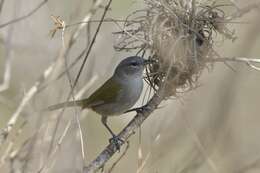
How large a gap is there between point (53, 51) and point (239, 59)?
5.56 meters

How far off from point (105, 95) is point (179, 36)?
1.95m

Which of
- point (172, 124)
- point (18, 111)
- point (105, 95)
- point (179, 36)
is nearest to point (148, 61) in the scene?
point (179, 36)

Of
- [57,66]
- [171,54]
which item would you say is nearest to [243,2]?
[171,54]

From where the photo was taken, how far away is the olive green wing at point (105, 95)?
5449 millimetres

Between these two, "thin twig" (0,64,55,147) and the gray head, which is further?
the gray head

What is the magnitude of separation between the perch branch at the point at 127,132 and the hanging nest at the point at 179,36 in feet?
0.31

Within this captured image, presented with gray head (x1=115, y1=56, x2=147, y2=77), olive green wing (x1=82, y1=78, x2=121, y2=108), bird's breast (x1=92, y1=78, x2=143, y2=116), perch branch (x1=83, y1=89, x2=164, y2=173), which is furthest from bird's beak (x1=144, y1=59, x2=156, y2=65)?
olive green wing (x1=82, y1=78, x2=121, y2=108)

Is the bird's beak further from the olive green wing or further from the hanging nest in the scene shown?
the olive green wing

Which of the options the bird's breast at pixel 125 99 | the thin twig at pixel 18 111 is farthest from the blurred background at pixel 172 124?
the bird's breast at pixel 125 99

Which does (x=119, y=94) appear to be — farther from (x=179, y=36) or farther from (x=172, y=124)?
(x=172, y=124)

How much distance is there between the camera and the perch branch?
10.9 feet

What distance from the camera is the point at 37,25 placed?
368 inches

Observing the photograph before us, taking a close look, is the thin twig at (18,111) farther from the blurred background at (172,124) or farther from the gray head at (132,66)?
the gray head at (132,66)

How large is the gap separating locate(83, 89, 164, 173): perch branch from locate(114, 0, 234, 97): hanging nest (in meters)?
0.10
